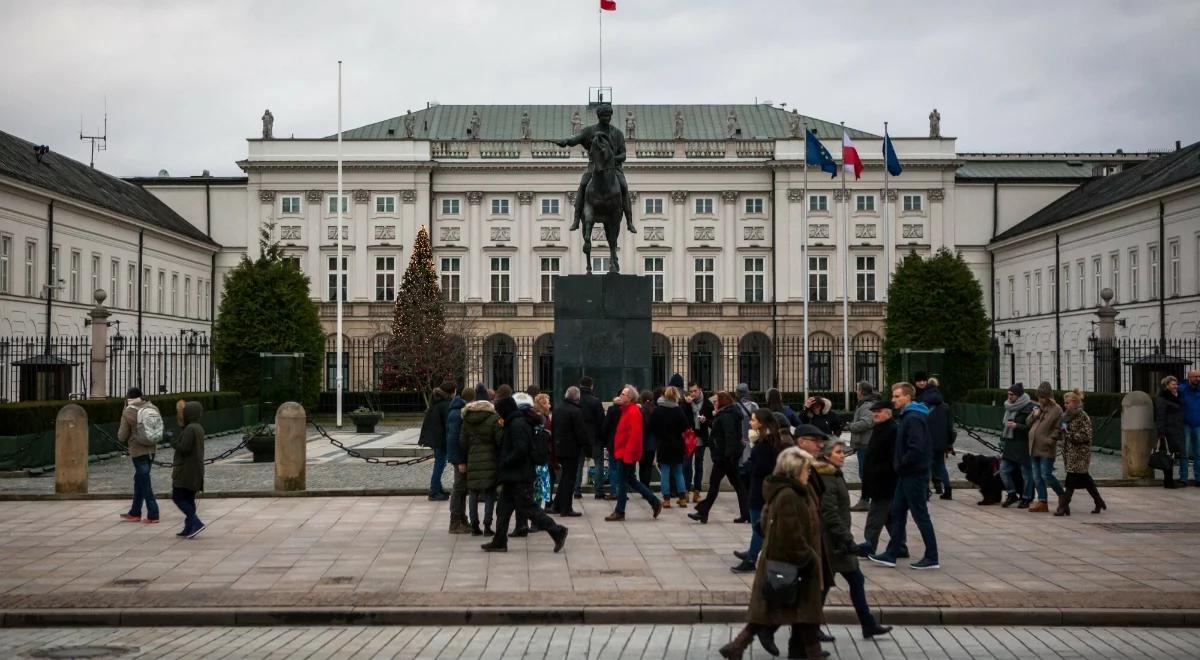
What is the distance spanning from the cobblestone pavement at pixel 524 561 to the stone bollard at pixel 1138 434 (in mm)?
3278

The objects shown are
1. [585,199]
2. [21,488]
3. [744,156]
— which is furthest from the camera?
[744,156]

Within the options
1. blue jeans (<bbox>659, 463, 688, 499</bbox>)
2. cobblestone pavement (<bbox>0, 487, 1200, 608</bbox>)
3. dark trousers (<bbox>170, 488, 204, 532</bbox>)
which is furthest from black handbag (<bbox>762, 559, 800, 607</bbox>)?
blue jeans (<bbox>659, 463, 688, 499</bbox>)

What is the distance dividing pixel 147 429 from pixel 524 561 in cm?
608

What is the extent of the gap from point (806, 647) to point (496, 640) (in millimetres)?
2580

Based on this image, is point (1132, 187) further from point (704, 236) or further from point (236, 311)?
point (236, 311)

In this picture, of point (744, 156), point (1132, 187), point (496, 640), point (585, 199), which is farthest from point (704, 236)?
point (496, 640)

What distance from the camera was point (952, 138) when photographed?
75.6 m

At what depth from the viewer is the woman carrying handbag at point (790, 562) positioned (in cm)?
912

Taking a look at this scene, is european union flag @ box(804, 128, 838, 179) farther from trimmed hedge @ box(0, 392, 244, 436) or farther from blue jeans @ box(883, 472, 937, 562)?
blue jeans @ box(883, 472, 937, 562)

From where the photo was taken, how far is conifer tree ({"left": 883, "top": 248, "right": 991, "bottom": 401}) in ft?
187

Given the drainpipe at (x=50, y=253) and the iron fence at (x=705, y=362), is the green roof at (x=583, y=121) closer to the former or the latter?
the iron fence at (x=705, y=362)

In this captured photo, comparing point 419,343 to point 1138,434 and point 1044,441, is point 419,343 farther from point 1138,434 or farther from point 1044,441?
point 1044,441

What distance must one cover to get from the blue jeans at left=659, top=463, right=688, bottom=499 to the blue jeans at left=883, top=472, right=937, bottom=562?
18.8ft

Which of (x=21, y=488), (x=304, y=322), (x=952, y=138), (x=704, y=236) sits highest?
(x=952, y=138)
